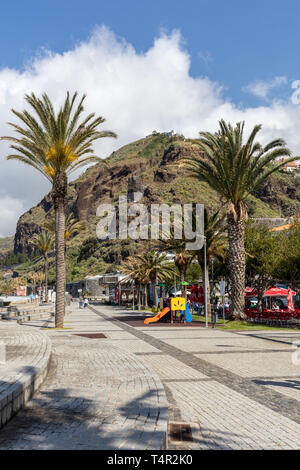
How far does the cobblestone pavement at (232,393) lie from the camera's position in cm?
503

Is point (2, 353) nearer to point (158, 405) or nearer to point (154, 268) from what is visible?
point (158, 405)

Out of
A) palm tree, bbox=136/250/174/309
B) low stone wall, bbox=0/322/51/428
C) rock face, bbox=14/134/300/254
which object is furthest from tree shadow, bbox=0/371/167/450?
rock face, bbox=14/134/300/254

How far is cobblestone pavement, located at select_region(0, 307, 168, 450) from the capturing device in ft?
14.0

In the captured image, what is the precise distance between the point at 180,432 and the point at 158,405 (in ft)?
1.90

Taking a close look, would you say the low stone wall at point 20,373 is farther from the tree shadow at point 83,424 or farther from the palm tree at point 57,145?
the palm tree at point 57,145

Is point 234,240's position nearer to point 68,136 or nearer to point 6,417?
point 68,136

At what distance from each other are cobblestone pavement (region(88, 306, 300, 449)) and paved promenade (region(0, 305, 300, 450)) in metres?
0.01

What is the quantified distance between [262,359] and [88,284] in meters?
97.0

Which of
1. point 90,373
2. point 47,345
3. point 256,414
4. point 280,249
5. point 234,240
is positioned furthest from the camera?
point 280,249

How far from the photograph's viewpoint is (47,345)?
1027cm

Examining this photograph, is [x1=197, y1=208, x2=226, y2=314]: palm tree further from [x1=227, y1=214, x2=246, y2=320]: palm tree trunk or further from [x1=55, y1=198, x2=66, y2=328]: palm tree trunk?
[x1=55, y1=198, x2=66, y2=328]: palm tree trunk

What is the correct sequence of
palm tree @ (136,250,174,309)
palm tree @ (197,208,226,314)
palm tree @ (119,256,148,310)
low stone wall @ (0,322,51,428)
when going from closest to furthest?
low stone wall @ (0,322,51,428), palm tree @ (197,208,226,314), palm tree @ (136,250,174,309), palm tree @ (119,256,148,310)

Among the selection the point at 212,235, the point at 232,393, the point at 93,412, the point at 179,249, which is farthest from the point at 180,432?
the point at 179,249
